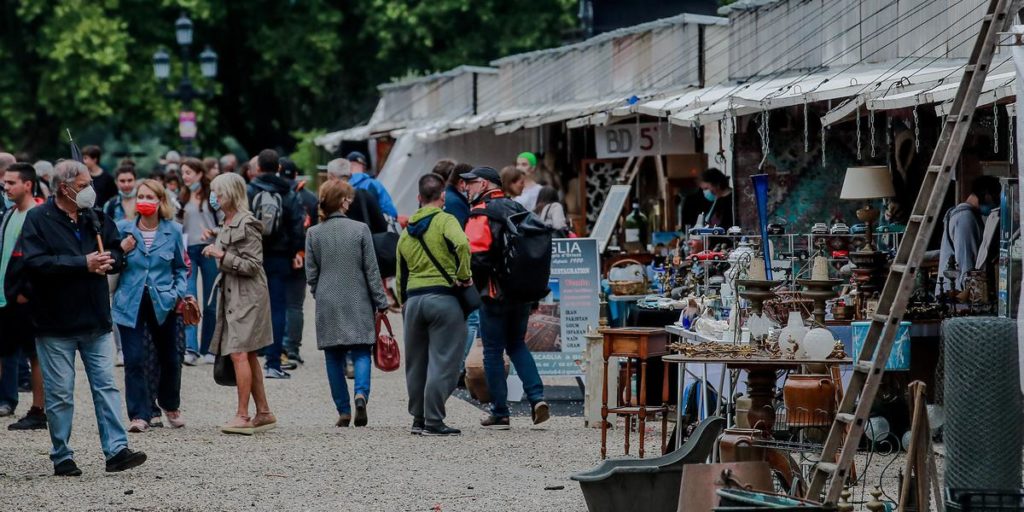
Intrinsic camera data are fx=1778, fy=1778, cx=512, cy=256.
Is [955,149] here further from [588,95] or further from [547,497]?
[588,95]

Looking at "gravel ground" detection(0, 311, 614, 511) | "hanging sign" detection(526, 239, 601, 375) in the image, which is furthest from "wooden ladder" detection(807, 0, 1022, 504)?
"hanging sign" detection(526, 239, 601, 375)

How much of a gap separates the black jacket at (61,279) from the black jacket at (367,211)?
16.5 feet

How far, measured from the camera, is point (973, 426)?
743cm

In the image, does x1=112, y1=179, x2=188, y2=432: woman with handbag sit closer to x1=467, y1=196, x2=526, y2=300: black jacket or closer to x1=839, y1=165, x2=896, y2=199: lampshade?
x1=467, y1=196, x2=526, y2=300: black jacket

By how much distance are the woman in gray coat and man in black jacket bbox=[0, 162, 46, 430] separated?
1920 mm

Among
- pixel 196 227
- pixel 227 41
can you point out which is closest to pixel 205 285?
pixel 196 227

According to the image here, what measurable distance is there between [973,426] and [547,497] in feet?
8.41

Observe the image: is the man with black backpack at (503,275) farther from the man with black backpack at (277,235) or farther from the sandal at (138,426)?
the man with black backpack at (277,235)

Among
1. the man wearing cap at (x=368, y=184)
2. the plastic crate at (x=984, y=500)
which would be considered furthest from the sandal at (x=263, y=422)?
the plastic crate at (x=984, y=500)

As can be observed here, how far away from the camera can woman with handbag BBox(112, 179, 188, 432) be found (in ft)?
38.0

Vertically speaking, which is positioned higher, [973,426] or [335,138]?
[335,138]

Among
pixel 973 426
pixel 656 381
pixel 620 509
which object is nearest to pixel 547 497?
pixel 620 509

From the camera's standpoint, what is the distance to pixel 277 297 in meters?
15.2

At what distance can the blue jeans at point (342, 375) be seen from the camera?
39.7ft
